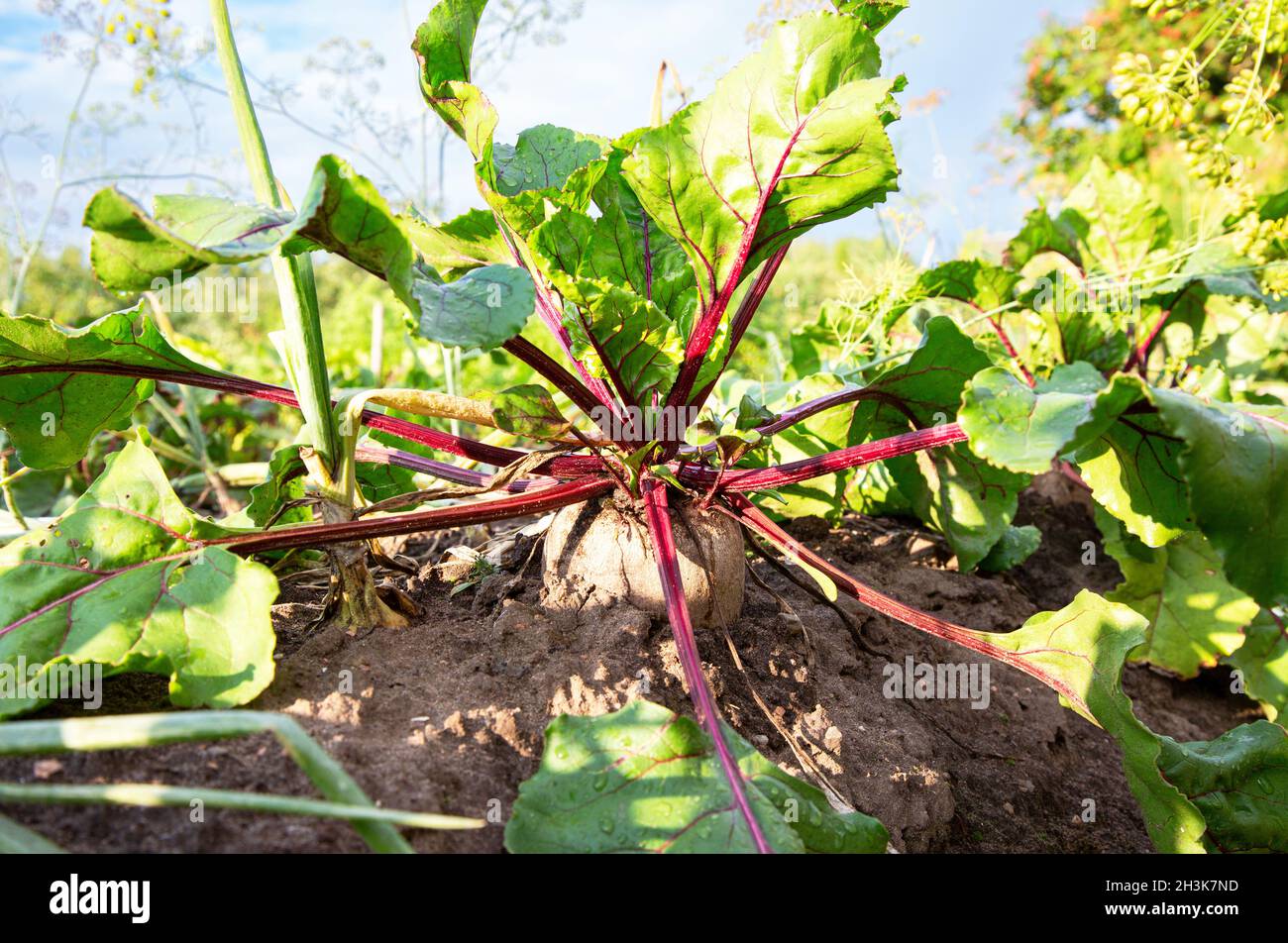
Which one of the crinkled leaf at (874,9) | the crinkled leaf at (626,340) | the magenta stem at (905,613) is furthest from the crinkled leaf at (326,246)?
the crinkled leaf at (874,9)

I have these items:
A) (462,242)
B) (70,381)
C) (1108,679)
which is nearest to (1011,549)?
(1108,679)

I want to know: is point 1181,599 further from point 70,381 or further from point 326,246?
A: point 70,381

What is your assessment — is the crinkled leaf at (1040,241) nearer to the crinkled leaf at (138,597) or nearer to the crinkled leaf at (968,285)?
the crinkled leaf at (968,285)

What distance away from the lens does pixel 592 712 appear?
4.74 feet

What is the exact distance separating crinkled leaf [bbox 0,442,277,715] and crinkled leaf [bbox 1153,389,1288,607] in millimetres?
1507

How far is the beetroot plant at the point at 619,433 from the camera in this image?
124 centimetres

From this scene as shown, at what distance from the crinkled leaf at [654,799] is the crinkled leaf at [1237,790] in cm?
72

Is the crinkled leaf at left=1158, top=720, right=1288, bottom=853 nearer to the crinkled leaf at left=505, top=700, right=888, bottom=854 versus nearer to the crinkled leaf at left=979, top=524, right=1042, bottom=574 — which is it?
the crinkled leaf at left=505, top=700, right=888, bottom=854

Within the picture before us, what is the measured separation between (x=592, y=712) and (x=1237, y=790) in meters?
1.24

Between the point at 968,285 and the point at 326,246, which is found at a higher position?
the point at 968,285

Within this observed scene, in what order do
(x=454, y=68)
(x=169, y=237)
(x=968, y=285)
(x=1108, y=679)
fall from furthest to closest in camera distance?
(x=968, y=285) < (x=454, y=68) < (x=1108, y=679) < (x=169, y=237)

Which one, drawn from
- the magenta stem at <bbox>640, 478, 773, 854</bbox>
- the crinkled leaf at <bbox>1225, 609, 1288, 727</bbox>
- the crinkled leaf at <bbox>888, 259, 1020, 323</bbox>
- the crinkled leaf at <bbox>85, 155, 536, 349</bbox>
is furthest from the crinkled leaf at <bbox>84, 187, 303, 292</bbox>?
the crinkled leaf at <bbox>1225, 609, 1288, 727</bbox>

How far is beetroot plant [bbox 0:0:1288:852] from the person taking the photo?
1.24m
